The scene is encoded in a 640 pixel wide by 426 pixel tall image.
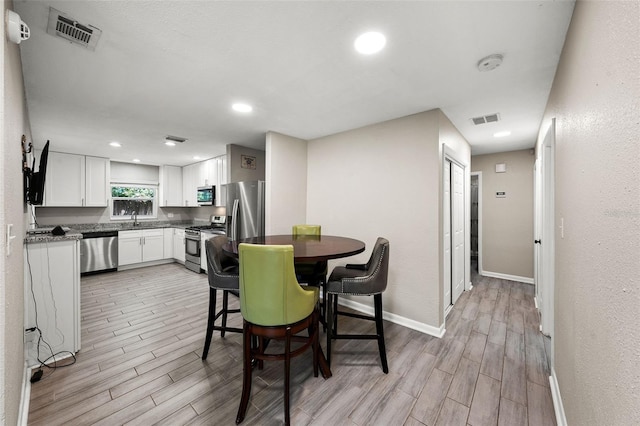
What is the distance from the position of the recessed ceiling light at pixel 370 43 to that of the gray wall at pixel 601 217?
978 millimetres

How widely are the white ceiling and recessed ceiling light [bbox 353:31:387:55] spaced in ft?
0.15

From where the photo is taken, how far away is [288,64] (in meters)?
1.90

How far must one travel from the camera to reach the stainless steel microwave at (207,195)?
5.31 meters

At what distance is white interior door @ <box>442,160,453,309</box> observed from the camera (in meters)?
2.89

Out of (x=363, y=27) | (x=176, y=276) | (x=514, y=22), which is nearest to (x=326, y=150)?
(x=363, y=27)

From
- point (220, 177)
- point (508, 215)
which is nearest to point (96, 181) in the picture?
point (220, 177)

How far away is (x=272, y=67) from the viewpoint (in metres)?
1.95

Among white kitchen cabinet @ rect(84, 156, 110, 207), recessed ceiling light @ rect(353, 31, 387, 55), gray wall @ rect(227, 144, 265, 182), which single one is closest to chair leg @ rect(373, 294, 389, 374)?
recessed ceiling light @ rect(353, 31, 387, 55)

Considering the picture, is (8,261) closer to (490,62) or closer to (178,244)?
(490,62)

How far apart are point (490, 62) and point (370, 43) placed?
3.07 ft

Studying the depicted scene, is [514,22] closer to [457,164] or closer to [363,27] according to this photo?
[363,27]

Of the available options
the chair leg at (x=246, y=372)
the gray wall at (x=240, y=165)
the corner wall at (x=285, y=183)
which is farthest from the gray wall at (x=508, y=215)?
the chair leg at (x=246, y=372)

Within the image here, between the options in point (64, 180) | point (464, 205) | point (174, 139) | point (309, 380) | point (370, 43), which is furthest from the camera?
point (64, 180)

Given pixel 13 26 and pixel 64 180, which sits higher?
pixel 13 26
